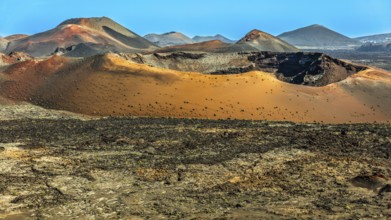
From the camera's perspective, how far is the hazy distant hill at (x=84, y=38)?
434ft

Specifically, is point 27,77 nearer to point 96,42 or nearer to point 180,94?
point 180,94

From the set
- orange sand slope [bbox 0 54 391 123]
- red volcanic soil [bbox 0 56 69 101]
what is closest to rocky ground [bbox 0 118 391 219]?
orange sand slope [bbox 0 54 391 123]

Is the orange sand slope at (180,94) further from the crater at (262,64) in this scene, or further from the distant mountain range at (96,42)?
the distant mountain range at (96,42)

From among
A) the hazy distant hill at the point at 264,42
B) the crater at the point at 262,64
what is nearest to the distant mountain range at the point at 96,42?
the hazy distant hill at the point at 264,42

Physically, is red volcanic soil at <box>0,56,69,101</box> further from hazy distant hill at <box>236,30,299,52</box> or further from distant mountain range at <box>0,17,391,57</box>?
hazy distant hill at <box>236,30,299,52</box>

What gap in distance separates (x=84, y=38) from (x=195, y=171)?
12665 cm

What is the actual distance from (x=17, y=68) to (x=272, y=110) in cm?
2325

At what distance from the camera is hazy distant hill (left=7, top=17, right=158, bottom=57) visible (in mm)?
132250

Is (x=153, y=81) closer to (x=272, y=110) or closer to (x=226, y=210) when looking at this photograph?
(x=272, y=110)

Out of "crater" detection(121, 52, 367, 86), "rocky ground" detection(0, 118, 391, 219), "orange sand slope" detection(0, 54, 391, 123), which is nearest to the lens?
"rocky ground" detection(0, 118, 391, 219)

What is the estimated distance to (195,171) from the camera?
18797mm

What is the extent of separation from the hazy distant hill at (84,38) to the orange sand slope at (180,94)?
269 feet

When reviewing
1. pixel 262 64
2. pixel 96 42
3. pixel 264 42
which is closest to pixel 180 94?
pixel 262 64

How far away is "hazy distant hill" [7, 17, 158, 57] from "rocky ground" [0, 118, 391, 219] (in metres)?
101
